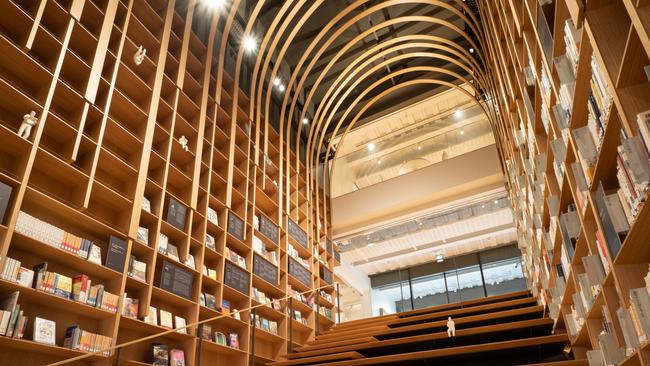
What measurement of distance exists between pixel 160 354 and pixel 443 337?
277cm

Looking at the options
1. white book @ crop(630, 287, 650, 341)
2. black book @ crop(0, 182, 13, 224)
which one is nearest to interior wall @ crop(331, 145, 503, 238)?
white book @ crop(630, 287, 650, 341)

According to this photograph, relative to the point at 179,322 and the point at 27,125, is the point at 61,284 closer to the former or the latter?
the point at 27,125

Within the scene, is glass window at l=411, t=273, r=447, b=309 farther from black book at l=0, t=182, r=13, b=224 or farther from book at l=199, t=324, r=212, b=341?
black book at l=0, t=182, r=13, b=224

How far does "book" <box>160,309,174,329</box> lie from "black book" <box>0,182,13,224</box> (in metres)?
1.77

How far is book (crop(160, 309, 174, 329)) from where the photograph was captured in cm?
448

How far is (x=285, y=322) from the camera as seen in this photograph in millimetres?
6496

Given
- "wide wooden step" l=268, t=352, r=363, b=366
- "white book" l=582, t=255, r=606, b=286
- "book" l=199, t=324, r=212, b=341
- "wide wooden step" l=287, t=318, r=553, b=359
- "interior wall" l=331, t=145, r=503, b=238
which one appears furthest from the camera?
"interior wall" l=331, t=145, r=503, b=238

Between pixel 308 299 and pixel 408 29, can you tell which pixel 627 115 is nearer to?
pixel 308 299

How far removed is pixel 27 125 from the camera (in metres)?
3.59

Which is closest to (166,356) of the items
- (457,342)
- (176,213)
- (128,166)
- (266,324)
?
(176,213)

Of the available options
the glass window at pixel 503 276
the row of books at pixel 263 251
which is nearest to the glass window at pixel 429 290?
the glass window at pixel 503 276

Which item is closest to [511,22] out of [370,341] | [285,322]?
[370,341]

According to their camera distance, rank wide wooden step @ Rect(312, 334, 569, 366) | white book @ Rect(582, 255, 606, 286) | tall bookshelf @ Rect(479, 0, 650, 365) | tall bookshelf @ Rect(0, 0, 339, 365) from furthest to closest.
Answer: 1. wide wooden step @ Rect(312, 334, 569, 366)
2. tall bookshelf @ Rect(0, 0, 339, 365)
3. white book @ Rect(582, 255, 606, 286)
4. tall bookshelf @ Rect(479, 0, 650, 365)

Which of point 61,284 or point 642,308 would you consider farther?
point 61,284
